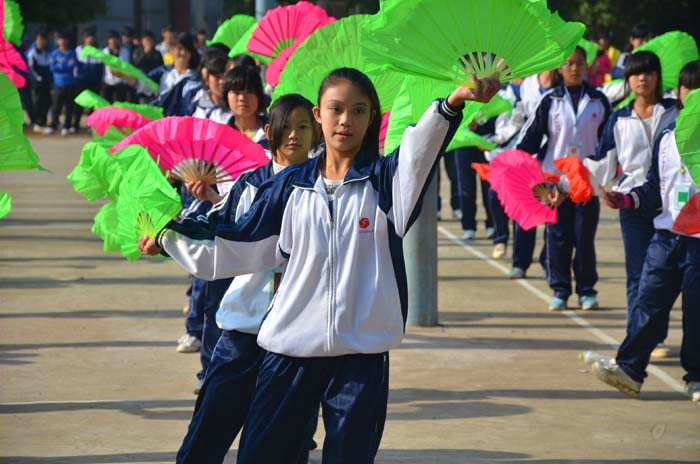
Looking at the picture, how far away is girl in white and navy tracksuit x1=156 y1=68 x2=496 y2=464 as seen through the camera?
4.89m

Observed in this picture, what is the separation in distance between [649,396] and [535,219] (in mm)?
2242

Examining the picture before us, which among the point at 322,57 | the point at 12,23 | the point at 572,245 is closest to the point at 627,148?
Result: the point at 572,245

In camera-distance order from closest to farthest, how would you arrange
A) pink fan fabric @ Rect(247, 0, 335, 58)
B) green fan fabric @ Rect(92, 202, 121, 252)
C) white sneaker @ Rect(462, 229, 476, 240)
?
green fan fabric @ Rect(92, 202, 121, 252) < pink fan fabric @ Rect(247, 0, 335, 58) < white sneaker @ Rect(462, 229, 476, 240)

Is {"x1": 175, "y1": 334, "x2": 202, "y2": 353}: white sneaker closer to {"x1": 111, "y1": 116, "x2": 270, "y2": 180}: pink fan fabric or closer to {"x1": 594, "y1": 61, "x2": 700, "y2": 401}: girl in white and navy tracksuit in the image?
{"x1": 111, "y1": 116, "x2": 270, "y2": 180}: pink fan fabric

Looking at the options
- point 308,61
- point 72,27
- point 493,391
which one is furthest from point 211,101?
point 72,27

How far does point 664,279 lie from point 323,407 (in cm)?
357

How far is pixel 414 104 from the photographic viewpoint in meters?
5.91

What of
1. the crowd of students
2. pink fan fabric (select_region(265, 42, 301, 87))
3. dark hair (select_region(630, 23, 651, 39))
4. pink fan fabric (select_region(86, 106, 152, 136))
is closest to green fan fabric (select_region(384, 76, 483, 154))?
the crowd of students

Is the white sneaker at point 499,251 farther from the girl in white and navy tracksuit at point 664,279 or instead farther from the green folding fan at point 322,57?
the green folding fan at point 322,57

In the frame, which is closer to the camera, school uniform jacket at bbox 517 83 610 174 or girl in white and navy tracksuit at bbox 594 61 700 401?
girl in white and navy tracksuit at bbox 594 61 700 401

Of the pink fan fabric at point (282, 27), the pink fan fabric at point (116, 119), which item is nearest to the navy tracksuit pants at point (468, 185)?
the pink fan fabric at point (282, 27)

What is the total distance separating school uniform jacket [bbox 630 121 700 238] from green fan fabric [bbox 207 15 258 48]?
6.59m

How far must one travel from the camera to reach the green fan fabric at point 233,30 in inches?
550

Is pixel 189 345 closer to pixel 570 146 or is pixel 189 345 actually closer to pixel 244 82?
pixel 244 82
